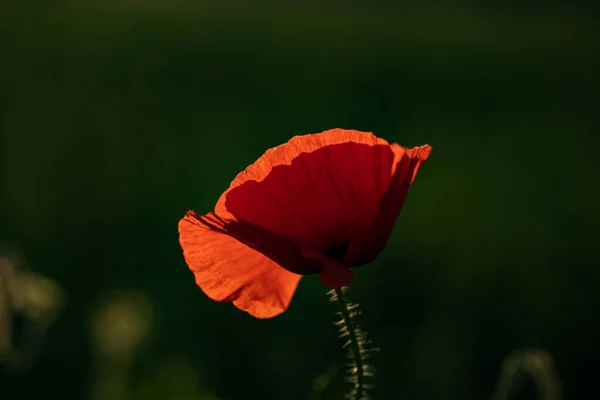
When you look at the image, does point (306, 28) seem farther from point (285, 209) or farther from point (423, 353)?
point (285, 209)

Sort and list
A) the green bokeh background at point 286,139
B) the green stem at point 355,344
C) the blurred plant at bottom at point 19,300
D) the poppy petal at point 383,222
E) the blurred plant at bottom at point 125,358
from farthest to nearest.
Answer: the green bokeh background at point 286,139 → the blurred plant at bottom at point 125,358 → the blurred plant at bottom at point 19,300 → the poppy petal at point 383,222 → the green stem at point 355,344

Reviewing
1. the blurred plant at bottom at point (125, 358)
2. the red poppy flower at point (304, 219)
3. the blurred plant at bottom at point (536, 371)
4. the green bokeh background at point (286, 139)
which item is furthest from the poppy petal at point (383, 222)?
the blurred plant at bottom at point (125, 358)

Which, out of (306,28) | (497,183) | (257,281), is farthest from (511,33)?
(257,281)

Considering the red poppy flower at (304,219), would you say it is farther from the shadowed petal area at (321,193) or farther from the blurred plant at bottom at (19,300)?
the blurred plant at bottom at (19,300)

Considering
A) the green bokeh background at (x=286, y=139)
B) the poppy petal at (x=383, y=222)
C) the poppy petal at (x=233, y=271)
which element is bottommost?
the green bokeh background at (x=286, y=139)

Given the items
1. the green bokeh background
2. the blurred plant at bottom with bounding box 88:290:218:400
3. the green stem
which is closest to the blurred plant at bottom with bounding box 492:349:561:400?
the green stem

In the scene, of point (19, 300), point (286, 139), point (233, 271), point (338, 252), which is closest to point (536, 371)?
point (338, 252)

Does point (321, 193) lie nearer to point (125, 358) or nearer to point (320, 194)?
point (320, 194)
